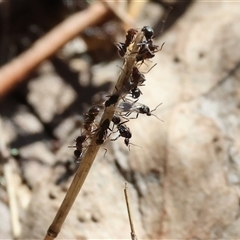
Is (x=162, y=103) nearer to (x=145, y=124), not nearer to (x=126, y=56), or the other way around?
(x=145, y=124)

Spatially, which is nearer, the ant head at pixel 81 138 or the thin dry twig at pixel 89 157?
the thin dry twig at pixel 89 157

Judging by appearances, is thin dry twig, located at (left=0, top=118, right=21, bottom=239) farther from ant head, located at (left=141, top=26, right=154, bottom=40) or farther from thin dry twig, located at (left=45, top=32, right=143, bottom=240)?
ant head, located at (left=141, top=26, right=154, bottom=40)

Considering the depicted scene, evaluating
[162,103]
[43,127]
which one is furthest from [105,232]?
[43,127]

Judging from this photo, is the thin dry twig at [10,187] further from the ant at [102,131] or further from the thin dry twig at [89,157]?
the ant at [102,131]

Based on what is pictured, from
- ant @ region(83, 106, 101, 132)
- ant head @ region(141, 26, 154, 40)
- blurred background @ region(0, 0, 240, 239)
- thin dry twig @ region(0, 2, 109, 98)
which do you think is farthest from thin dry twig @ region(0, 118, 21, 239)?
ant head @ region(141, 26, 154, 40)

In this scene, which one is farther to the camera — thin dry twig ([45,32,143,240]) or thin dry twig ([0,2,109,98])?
thin dry twig ([0,2,109,98])

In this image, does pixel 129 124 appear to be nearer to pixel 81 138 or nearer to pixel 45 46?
pixel 81 138

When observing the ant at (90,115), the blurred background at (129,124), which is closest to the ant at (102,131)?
the ant at (90,115)

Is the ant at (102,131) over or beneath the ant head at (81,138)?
beneath
